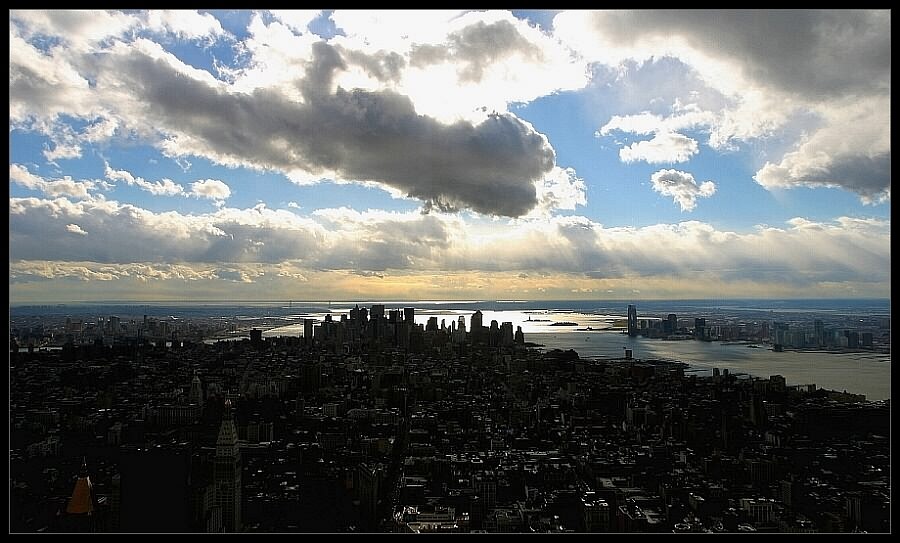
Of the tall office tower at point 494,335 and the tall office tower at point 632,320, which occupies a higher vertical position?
the tall office tower at point 632,320

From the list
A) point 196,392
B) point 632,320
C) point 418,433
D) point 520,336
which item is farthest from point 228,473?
point 632,320

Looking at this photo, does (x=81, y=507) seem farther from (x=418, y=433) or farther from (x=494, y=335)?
(x=494, y=335)

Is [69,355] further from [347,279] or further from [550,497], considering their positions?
[550,497]

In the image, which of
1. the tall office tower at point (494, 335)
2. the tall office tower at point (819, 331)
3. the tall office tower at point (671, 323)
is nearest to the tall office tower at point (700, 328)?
the tall office tower at point (671, 323)

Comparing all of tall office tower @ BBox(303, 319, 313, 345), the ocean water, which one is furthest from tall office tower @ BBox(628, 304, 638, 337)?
tall office tower @ BBox(303, 319, 313, 345)

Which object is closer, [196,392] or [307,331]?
[196,392]

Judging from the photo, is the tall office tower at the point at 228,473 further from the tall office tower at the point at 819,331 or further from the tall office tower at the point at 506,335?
the tall office tower at the point at 819,331
